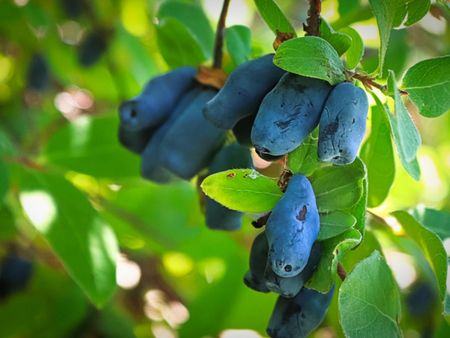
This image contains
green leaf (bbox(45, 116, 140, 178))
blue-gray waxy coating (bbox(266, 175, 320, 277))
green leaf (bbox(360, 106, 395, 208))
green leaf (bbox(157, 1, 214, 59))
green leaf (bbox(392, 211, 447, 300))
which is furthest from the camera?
green leaf (bbox(45, 116, 140, 178))

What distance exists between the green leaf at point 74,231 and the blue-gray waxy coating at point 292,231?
37 centimetres

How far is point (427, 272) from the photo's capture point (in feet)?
3.23

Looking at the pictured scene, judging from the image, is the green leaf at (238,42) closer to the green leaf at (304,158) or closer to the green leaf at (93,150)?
the green leaf at (304,158)

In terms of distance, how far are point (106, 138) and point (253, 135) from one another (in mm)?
579

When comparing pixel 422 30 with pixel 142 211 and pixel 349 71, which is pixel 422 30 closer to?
pixel 142 211

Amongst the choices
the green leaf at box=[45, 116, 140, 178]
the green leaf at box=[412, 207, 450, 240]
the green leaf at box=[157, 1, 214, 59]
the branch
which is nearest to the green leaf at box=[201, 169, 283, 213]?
the branch

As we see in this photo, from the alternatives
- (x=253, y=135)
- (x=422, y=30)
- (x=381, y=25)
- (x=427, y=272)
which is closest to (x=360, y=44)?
(x=381, y=25)

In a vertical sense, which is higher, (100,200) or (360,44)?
(360,44)

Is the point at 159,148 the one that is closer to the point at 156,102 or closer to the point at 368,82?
the point at 156,102

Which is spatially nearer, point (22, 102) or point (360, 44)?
point (360, 44)

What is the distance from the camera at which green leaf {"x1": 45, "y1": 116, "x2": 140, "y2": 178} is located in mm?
1118

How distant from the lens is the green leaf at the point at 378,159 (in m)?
0.77

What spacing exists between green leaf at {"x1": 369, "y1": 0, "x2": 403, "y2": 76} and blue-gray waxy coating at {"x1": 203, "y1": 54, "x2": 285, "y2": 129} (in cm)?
8

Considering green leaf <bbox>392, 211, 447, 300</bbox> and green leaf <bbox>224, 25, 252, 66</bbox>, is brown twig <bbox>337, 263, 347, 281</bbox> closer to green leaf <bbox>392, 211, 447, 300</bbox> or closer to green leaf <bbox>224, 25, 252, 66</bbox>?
green leaf <bbox>392, 211, 447, 300</bbox>
